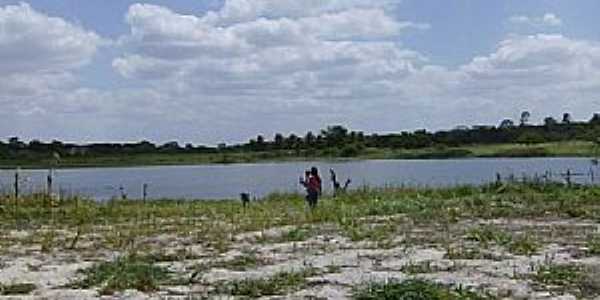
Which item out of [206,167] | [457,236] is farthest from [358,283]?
[206,167]

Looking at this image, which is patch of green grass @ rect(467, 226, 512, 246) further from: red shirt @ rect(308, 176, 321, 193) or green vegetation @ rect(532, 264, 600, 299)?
red shirt @ rect(308, 176, 321, 193)

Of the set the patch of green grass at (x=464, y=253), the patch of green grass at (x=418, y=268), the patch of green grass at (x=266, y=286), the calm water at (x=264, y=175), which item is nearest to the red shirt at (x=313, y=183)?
the calm water at (x=264, y=175)

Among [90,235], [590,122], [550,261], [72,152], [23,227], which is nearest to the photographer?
[550,261]

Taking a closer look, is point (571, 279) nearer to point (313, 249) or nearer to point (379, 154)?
point (313, 249)

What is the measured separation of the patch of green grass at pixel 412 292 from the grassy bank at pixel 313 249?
0.9 inches

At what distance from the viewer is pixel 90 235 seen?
21.1m

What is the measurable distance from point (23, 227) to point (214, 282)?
1237cm

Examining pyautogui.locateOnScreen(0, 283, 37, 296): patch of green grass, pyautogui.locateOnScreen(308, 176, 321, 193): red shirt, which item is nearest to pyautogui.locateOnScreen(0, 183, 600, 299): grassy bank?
pyautogui.locateOnScreen(0, 283, 37, 296): patch of green grass

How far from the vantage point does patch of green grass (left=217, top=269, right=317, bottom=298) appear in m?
12.1

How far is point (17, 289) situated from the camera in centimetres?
1270

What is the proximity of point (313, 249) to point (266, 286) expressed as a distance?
4615 mm

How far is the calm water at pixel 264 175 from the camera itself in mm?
47562

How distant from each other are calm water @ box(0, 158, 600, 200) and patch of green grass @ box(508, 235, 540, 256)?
19342 mm

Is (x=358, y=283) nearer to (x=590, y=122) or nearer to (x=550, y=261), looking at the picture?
(x=550, y=261)
